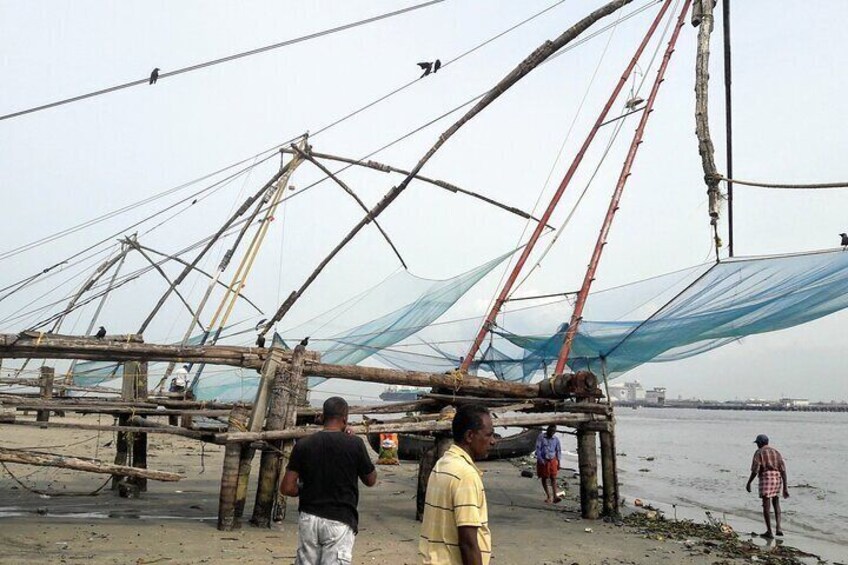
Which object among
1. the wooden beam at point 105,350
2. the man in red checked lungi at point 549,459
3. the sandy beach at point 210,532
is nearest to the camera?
the sandy beach at point 210,532

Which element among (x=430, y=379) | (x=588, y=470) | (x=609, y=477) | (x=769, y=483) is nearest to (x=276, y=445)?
(x=430, y=379)

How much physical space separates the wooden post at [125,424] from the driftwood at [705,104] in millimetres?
7083

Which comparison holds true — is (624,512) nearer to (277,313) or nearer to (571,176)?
(571,176)

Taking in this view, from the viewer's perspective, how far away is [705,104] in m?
7.20

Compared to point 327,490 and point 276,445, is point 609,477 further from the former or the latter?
point 327,490

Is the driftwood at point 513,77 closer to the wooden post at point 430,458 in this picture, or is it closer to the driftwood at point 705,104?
the driftwood at point 705,104

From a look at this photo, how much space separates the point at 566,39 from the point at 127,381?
7122 millimetres

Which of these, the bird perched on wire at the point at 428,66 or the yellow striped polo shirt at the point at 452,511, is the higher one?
the bird perched on wire at the point at 428,66

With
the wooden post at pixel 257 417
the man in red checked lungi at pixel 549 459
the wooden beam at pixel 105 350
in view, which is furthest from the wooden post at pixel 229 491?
the man in red checked lungi at pixel 549 459

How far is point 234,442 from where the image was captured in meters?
6.18

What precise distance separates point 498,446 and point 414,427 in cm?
1020

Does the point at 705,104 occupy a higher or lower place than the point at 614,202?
higher

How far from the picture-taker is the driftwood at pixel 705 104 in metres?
6.99

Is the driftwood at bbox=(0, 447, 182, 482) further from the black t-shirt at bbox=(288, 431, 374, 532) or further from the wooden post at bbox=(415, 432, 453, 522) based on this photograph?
the wooden post at bbox=(415, 432, 453, 522)
